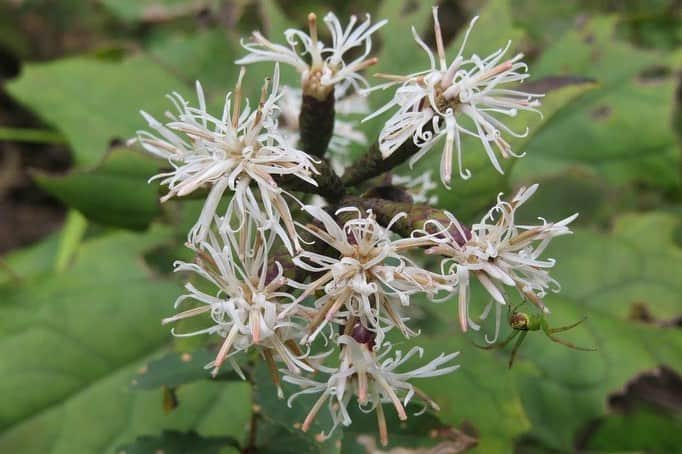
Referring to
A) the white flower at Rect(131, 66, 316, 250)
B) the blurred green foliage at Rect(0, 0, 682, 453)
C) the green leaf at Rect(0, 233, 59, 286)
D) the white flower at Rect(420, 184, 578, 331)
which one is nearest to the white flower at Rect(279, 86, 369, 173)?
the blurred green foliage at Rect(0, 0, 682, 453)

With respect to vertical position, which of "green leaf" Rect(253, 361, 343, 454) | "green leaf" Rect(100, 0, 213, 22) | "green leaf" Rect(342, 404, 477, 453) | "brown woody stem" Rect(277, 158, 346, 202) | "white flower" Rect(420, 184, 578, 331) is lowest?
"green leaf" Rect(342, 404, 477, 453)

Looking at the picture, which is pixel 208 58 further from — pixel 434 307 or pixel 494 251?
pixel 494 251

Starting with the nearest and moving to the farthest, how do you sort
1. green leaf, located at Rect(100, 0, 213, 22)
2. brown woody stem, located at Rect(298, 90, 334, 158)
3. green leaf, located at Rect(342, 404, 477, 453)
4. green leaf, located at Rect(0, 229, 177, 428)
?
brown woody stem, located at Rect(298, 90, 334, 158) < green leaf, located at Rect(342, 404, 477, 453) < green leaf, located at Rect(0, 229, 177, 428) < green leaf, located at Rect(100, 0, 213, 22)

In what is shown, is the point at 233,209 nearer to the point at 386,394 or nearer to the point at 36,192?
the point at 386,394

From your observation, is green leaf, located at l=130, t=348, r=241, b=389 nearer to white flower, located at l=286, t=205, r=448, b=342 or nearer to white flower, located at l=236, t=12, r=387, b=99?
white flower, located at l=286, t=205, r=448, b=342

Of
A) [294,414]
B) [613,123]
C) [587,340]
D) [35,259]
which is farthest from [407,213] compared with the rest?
[35,259]

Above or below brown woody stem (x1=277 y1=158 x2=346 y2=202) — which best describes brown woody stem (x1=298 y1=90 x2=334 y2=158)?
above

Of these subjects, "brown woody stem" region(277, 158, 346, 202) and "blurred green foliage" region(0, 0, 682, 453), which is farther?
"blurred green foliage" region(0, 0, 682, 453)

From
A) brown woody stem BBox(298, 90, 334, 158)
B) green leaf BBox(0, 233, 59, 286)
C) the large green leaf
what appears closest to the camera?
brown woody stem BBox(298, 90, 334, 158)
